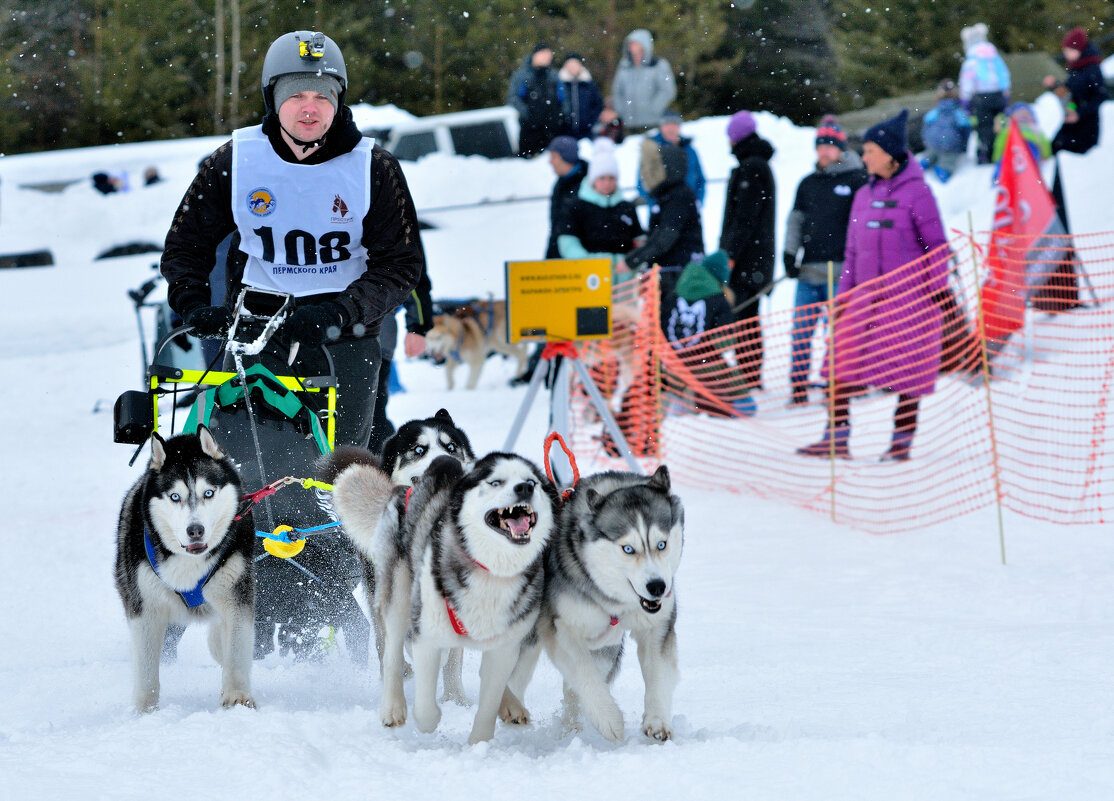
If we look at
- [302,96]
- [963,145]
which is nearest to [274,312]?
[302,96]

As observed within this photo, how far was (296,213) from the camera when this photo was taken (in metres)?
3.34

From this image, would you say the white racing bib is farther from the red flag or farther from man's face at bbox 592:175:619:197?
the red flag

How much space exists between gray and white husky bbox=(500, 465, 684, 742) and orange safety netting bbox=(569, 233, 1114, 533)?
3.26 metres

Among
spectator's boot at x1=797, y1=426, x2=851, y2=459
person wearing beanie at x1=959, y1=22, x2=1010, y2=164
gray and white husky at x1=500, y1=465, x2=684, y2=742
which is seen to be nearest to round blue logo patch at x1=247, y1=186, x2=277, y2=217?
gray and white husky at x1=500, y1=465, x2=684, y2=742

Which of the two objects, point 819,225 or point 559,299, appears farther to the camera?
point 819,225

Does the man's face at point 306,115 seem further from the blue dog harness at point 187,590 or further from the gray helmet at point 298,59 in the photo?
the blue dog harness at point 187,590

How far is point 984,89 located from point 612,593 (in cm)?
1373

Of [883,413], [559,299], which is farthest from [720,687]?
[883,413]

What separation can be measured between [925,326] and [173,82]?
16.3 m

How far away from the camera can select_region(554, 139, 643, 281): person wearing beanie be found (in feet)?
27.0

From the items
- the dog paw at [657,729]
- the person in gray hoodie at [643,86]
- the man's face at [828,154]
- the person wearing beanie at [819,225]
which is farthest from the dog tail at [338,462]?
the person in gray hoodie at [643,86]

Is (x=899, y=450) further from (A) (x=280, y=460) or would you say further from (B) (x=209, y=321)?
(B) (x=209, y=321)

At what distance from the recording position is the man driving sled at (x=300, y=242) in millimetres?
3326

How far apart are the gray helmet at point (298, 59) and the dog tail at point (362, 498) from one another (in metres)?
1.06
